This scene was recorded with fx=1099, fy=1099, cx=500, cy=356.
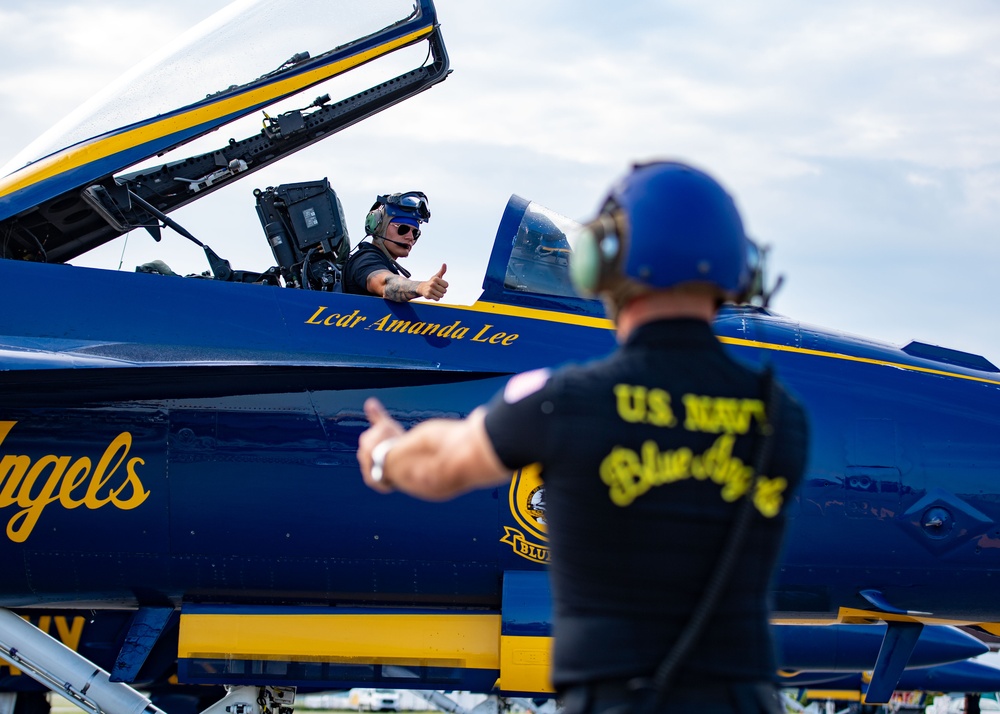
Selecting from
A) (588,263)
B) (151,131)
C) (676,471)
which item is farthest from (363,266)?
(676,471)

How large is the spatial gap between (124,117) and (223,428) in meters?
2.33

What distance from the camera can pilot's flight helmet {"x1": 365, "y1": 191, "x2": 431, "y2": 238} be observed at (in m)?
7.34

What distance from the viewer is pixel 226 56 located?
7.34 meters

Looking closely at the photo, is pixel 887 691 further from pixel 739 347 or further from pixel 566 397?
pixel 566 397

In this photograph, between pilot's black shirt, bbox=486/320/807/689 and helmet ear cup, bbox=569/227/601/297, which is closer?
pilot's black shirt, bbox=486/320/807/689

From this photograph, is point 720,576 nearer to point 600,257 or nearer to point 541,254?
point 600,257

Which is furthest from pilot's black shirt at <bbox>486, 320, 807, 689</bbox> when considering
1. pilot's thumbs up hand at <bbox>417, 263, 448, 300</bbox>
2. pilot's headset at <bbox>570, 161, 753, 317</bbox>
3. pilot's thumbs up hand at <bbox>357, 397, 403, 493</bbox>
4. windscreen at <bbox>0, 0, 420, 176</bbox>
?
windscreen at <bbox>0, 0, 420, 176</bbox>

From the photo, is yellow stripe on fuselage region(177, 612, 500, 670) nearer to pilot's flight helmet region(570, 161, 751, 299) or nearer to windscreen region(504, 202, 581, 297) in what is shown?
windscreen region(504, 202, 581, 297)

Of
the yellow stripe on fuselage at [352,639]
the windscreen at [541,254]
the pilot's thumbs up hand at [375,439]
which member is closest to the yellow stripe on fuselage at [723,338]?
the windscreen at [541,254]

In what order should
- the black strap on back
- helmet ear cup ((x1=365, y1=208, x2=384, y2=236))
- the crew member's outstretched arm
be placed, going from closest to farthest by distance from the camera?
the black strap on back → the crew member's outstretched arm → helmet ear cup ((x1=365, y1=208, x2=384, y2=236))

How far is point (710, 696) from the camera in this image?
2.13 m

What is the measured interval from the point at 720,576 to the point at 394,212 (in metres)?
5.53

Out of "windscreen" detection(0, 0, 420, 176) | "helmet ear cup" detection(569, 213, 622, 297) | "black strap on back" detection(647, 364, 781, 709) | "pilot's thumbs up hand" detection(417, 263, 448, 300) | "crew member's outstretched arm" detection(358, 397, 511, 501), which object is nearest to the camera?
"black strap on back" detection(647, 364, 781, 709)

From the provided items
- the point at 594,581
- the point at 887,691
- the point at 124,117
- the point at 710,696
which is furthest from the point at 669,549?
the point at 124,117
